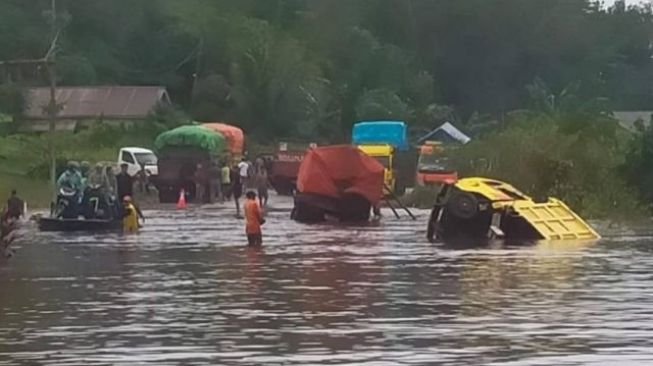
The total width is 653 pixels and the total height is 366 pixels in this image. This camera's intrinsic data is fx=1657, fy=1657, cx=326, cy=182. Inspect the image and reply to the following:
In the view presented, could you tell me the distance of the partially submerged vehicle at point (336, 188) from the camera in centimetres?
4212

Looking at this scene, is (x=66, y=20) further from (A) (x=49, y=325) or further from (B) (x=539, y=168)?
(A) (x=49, y=325)

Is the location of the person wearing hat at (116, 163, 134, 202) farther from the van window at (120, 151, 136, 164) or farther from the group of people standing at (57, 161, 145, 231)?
the van window at (120, 151, 136, 164)

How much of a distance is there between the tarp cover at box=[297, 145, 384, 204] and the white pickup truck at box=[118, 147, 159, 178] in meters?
18.6

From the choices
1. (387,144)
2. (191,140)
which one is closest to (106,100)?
(191,140)

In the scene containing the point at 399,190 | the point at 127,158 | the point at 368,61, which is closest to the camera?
the point at 399,190

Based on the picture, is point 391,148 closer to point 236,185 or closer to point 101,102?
point 236,185

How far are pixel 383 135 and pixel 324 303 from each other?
42589mm

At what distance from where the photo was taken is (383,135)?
2472 inches

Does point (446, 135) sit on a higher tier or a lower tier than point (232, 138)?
higher

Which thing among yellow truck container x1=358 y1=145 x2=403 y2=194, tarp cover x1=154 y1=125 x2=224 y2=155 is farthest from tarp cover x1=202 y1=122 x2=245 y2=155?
yellow truck container x1=358 y1=145 x2=403 y2=194

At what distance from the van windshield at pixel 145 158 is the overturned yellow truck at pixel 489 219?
1142 inches

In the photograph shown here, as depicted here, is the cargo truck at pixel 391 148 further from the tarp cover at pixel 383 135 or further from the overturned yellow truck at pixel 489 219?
the overturned yellow truck at pixel 489 219

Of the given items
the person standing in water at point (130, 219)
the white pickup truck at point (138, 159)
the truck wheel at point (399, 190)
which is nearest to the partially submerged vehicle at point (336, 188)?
the person standing in water at point (130, 219)

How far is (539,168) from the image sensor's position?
44.9 meters
